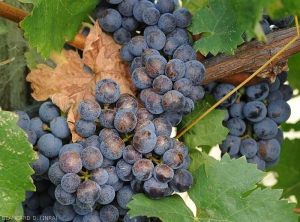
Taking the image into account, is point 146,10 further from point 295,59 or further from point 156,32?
point 295,59

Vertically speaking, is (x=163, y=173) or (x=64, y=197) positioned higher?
(x=163, y=173)

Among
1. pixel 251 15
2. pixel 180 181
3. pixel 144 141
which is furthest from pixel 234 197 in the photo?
pixel 251 15

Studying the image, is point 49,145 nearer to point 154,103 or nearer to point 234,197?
point 154,103

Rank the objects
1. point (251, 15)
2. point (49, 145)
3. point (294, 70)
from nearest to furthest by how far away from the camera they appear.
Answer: point (251, 15) → point (49, 145) → point (294, 70)

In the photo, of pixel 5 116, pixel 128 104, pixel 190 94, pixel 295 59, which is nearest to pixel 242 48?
pixel 190 94

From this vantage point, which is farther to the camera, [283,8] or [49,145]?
[49,145]

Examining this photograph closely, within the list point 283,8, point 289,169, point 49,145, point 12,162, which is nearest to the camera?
point 283,8

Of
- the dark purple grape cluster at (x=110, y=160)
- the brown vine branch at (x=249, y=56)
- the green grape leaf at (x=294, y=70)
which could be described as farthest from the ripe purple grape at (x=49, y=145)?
the green grape leaf at (x=294, y=70)

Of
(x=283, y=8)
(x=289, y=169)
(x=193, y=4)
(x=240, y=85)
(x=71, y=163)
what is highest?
(x=283, y=8)

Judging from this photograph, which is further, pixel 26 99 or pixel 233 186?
pixel 26 99
